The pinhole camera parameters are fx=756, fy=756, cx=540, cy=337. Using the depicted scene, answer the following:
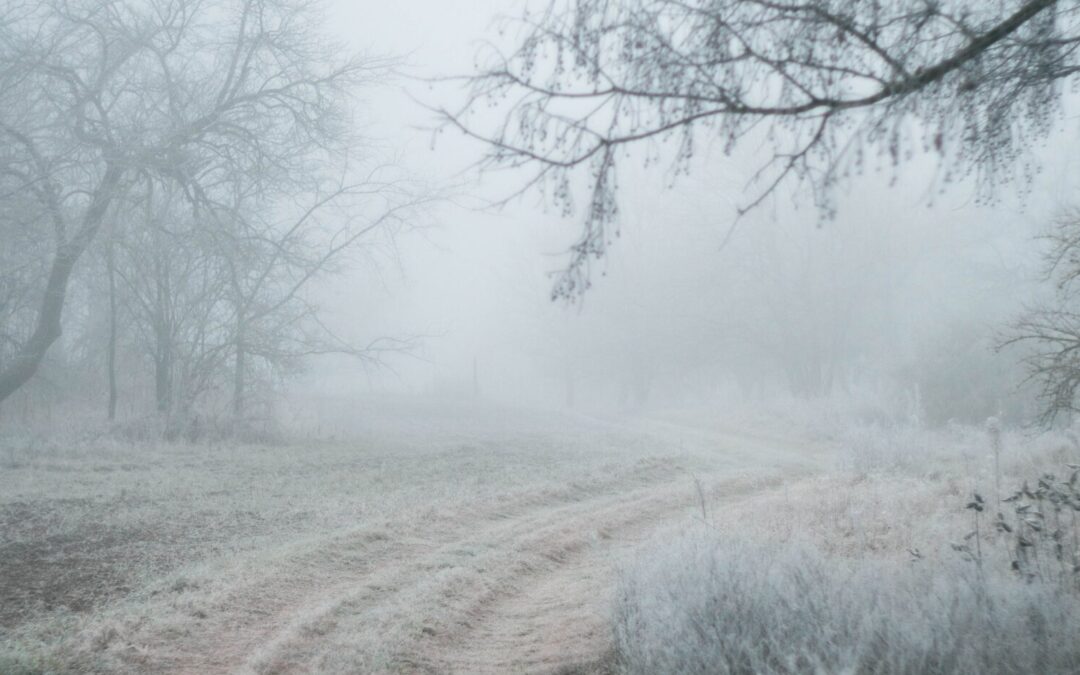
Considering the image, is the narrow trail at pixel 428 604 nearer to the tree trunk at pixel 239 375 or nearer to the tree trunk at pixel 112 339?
the tree trunk at pixel 239 375

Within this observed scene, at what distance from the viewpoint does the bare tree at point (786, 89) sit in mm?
4285

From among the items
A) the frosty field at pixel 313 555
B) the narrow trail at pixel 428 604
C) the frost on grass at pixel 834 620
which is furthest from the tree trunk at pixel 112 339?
the frost on grass at pixel 834 620

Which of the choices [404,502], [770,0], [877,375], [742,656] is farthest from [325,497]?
[877,375]

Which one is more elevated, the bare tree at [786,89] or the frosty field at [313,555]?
the bare tree at [786,89]

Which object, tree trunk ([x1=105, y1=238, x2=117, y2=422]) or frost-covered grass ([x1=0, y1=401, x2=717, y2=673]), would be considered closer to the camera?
frost-covered grass ([x1=0, y1=401, x2=717, y2=673])

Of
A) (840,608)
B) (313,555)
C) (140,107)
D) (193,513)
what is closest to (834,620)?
(840,608)

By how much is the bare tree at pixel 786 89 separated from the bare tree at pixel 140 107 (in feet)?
42.9

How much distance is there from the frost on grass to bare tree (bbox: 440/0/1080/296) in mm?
2138

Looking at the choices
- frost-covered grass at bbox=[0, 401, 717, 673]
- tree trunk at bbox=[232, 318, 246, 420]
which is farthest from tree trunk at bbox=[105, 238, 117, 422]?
frost-covered grass at bbox=[0, 401, 717, 673]

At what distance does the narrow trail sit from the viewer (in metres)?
5.03

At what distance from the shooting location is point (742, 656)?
4184 mm

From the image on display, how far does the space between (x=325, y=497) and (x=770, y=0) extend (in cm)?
840

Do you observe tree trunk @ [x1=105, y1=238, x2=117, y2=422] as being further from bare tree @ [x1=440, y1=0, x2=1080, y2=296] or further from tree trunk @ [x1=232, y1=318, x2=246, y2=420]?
bare tree @ [x1=440, y1=0, x2=1080, y2=296]

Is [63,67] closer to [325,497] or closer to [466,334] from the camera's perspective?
[325,497]
